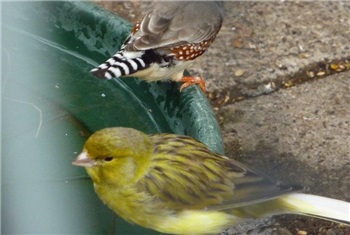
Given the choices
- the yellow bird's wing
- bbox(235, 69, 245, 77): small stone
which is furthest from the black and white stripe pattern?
bbox(235, 69, 245, 77): small stone

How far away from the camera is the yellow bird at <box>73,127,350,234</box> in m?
→ 3.41

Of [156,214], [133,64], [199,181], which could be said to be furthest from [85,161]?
[133,64]

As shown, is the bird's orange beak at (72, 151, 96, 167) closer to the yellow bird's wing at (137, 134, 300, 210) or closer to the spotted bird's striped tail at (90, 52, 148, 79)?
the yellow bird's wing at (137, 134, 300, 210)

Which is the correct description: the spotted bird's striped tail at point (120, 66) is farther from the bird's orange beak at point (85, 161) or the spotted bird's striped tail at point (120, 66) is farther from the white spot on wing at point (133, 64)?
the bird's orange beak at point (85, 161)

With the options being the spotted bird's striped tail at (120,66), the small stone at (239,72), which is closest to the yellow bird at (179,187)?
the spotted bird's striped tail at (120,66)

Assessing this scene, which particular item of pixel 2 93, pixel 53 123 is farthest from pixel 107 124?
pixel 2 93

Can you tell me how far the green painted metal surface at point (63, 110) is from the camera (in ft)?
12.3

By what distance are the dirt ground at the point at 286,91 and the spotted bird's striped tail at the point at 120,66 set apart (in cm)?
94

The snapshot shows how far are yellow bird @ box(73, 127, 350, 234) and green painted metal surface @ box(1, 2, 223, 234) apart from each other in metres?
0.20

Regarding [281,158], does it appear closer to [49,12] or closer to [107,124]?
[107,124]

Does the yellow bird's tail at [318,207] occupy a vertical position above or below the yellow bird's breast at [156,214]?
above

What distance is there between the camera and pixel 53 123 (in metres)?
4.20

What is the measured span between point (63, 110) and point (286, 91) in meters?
1.58

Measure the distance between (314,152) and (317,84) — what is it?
61 cm
